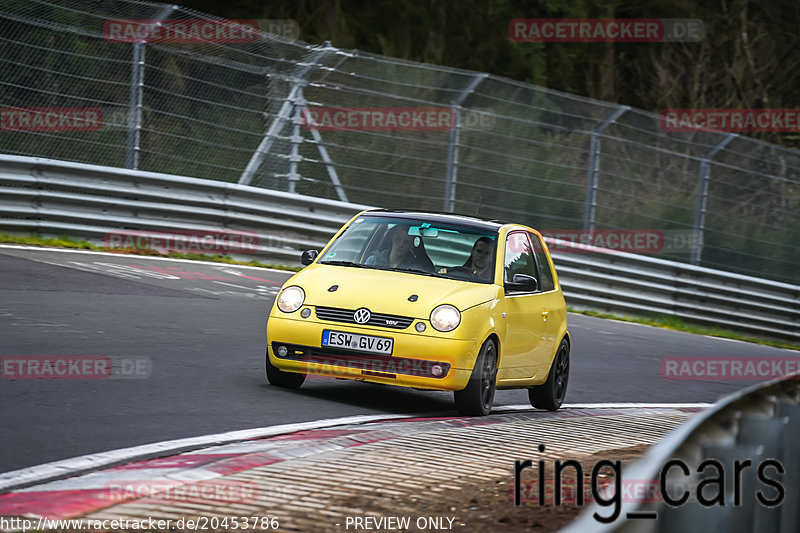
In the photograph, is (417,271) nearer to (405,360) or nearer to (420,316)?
(420,316)

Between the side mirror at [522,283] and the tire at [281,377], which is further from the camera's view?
the side mirror at [522,283]

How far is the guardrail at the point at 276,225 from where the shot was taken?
16359 mm

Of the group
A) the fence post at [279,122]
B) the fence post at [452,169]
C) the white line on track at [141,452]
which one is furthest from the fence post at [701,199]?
the white line on track at [141,452]

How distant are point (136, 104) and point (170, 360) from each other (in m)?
7.94

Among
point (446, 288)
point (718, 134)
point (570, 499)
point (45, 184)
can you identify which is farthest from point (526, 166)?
point (570, 499)

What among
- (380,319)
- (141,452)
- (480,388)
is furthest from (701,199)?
(141,452)

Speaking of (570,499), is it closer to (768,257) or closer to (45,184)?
(45,184)

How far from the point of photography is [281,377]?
9.30 meters

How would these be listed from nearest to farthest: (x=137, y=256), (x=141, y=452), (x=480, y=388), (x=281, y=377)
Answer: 1. (x=141, y=452)
2. (x=480, y=388)
3. (x=281, y=377)
4. (x=137, y=256)

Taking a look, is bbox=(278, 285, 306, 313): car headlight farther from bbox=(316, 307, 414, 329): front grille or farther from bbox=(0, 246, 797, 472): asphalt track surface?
bbox=(0, 246, 797, 472): asphalt track surface

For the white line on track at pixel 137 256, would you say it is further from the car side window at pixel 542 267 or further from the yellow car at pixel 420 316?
the car side window at pixel 542 267

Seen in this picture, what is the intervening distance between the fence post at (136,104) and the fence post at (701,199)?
977 cm

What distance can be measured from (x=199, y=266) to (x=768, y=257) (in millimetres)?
11058

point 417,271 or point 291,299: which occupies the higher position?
point 417,271
